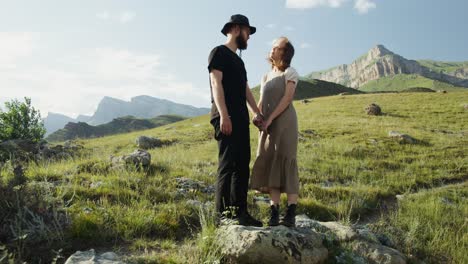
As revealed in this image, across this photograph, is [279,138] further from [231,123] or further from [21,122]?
[21,122]

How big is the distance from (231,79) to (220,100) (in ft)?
1.57

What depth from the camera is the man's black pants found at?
564cm

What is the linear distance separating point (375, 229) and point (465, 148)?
52.2 feet

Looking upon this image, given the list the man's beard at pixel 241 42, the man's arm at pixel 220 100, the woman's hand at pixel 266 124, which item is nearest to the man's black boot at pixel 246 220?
the man's arm at pixel 220 100

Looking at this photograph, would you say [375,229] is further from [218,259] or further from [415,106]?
[415,106]

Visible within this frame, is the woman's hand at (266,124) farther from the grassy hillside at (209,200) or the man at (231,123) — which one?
the grassy hillside at (209,200)

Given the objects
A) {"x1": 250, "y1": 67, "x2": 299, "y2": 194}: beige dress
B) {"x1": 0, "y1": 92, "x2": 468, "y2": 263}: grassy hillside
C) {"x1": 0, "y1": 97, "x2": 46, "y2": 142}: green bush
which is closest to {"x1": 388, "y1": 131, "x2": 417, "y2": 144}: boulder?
{"x1": 0, "y1": 92, "x2": 468, "y2": 263}: grassy hillside

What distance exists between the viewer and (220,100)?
5.57 m

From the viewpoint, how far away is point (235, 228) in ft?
16.2

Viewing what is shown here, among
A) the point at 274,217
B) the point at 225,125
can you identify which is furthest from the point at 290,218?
the point at 225,125

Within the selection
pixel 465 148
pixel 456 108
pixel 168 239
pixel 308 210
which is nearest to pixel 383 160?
pixel 465 148

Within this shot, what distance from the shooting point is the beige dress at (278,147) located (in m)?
5.97

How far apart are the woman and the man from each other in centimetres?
50

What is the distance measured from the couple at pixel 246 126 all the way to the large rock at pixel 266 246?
0.57 m
